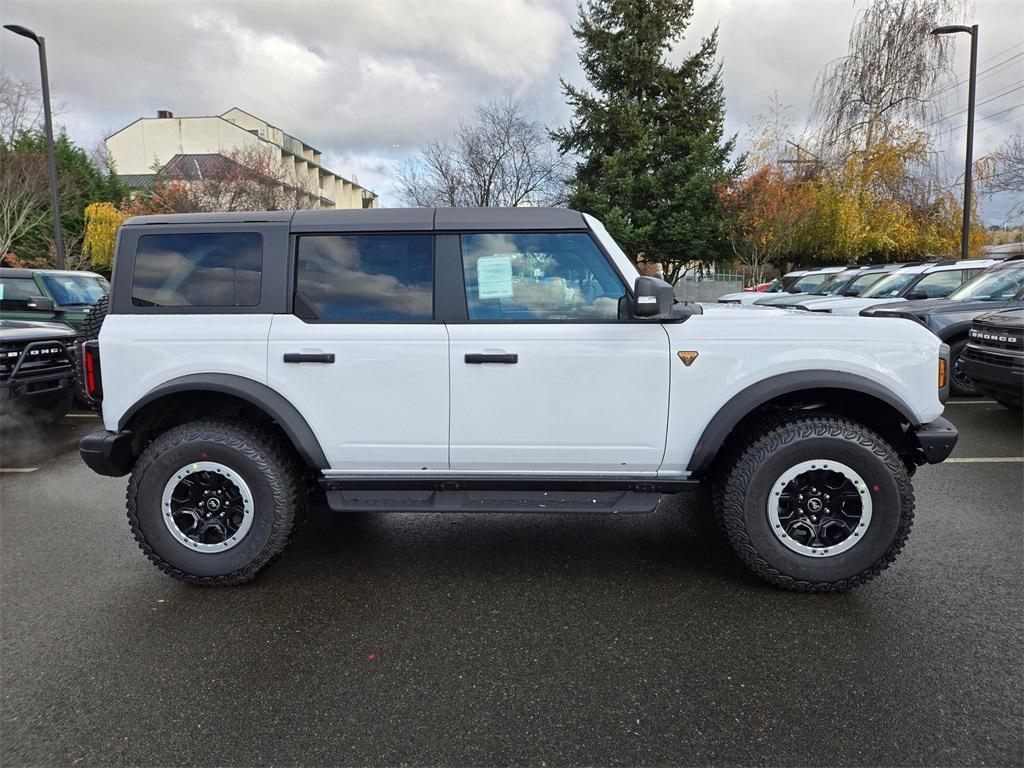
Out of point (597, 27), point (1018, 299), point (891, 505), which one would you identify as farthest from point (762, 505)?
point (597, 27)

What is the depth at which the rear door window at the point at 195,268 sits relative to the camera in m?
3.31

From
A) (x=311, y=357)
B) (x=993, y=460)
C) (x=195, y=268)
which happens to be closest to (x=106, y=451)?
(x=195, y=268)

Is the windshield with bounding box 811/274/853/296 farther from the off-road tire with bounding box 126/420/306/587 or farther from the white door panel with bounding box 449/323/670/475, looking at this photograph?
the off-road tire with bounding box 126/420/306/587

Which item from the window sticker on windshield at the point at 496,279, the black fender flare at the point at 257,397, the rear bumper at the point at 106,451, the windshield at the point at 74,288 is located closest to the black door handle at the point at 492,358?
the window sticker on windshield at the point at 496,279

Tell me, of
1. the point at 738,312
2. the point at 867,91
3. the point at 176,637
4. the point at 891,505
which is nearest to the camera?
the point at 176,637

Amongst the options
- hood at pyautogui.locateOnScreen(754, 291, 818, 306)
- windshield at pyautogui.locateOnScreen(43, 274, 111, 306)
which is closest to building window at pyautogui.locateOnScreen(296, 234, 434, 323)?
windshield at pyautogui.locateOnScreen(43, 274, 111, 306)

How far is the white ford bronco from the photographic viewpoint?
3.12m

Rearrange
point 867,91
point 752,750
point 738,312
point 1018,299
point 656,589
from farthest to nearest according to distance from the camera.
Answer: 1. point 867,91
2. point 1018,299
3. point 738,312
4. point 656,589
5. point 752,750

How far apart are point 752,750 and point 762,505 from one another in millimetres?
1247

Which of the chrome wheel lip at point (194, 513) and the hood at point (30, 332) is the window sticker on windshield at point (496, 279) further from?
the hood at point (30, 332)

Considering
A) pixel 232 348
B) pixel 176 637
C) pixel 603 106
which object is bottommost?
pixel 176 637

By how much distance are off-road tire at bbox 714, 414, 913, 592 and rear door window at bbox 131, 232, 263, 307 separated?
274 cm

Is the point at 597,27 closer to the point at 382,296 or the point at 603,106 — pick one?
the point at 603,106

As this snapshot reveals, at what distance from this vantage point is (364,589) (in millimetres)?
3297
